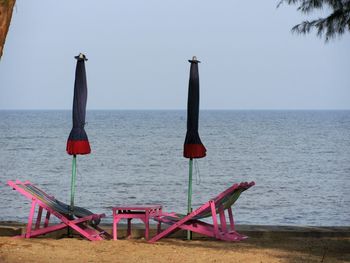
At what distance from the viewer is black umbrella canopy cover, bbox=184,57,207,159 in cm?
834

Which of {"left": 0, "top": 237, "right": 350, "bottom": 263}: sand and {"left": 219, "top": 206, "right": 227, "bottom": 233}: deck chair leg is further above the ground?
{"left": 219, "top": 206, "right": 227, "bottom": 233}: deck chair leg

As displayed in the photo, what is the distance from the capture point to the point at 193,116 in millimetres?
8352

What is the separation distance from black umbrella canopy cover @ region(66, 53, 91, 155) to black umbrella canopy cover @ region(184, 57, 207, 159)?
102 cm

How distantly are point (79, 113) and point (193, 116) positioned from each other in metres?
1.14

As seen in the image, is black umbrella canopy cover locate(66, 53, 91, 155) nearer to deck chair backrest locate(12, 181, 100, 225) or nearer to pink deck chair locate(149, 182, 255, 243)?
deck chair backrest locate(12, 181, 100, 225)

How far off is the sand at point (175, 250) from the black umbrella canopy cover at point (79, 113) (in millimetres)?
909

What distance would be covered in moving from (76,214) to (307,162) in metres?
23.5

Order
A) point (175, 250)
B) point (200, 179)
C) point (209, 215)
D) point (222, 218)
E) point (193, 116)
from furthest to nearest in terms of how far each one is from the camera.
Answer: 1. point (200, 179)
2. point (193, 116)
3. point (222, 218)
4. point (209, 215)
5. point (175, 250)

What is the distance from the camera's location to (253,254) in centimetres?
746

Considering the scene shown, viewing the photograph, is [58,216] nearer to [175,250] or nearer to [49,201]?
[49,201]

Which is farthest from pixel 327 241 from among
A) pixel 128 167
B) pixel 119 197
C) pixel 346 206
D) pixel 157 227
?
pixel 128 167

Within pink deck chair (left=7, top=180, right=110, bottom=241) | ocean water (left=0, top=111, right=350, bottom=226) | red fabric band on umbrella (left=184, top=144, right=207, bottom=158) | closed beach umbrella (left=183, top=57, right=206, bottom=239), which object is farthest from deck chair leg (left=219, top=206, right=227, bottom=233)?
ocean water (left=0, top=111, right=350, bottom=226)

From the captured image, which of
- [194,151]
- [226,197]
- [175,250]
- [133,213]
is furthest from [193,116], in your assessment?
[175,250]

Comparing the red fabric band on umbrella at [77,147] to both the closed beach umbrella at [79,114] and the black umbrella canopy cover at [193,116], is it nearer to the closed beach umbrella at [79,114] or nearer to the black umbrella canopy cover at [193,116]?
the closed beach umbrella at [79,114]
